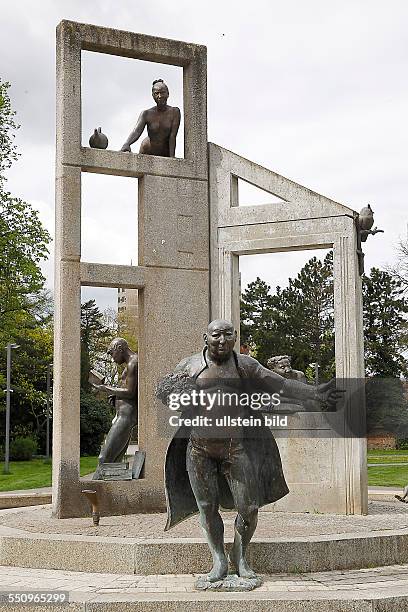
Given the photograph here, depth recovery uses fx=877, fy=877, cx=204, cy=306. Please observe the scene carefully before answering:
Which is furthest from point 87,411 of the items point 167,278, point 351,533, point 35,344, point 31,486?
point 351,533

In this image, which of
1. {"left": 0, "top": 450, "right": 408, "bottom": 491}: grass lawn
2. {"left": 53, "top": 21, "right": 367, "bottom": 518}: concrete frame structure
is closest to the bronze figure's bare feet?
{"left": 53, "top": 21, "right": 367, "bottom": 518}: concrete frame structure

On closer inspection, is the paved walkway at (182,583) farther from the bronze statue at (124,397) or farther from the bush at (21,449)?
the bush at (21,449)

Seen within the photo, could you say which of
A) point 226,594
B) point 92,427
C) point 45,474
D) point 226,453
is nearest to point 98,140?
point 226,453

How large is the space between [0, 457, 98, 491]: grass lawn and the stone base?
39.3ft

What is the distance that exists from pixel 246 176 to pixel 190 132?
36.9 inches

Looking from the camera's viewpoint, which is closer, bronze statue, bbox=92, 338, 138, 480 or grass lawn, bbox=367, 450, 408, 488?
bronze statue, bbox=92, 338, 138, 480

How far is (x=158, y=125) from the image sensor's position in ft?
37.1

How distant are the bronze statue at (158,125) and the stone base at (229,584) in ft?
20.7

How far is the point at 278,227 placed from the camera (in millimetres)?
11102

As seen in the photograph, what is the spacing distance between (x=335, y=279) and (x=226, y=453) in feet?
15.3

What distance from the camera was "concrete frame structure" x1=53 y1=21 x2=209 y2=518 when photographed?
1020cm

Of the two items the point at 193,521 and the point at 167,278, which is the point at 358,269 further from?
the point at 193,521

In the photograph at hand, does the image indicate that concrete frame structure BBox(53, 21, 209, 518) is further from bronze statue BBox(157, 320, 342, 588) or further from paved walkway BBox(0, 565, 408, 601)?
bronze statue BBox(157, 320, 342, 588)

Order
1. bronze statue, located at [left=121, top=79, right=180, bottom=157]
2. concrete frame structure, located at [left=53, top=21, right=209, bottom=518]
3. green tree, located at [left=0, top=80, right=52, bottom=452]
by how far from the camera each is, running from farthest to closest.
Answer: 1. green tree, located at [left=0, top=80, right=52, bottom=452]
2. bronze statue, located at [left=121, top=79, right=180, bottom=157]
3. concrete frame structure, located at [left=53, top=21, right=209, bottom=518]
